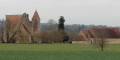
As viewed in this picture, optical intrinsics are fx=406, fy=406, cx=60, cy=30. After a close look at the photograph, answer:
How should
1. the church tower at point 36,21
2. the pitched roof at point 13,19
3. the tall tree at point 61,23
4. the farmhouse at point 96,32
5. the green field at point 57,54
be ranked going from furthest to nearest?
the church tower at point 36,21
the tall tree at point 61,23
the pitched roof at point 13,19
the farmhouse at point 96,32
the green field at point 57,54

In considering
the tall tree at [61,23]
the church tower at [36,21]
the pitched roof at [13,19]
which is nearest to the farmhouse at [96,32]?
the tall tree at [61,23]

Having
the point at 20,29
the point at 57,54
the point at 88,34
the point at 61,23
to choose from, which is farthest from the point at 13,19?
the point at 57,54

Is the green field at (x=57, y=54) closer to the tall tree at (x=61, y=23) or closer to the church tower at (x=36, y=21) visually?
the tall tree at (x=61, y=23)

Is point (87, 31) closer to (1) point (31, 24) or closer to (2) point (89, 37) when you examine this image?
(2) point (89, 37)

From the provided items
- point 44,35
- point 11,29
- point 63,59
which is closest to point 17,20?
point 11,29

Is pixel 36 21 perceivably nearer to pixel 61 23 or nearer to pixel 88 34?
pixel 61 23

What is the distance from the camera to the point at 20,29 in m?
126

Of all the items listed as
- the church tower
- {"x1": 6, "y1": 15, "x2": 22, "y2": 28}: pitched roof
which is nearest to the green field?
{"x1": 6, "y1": 15, "x2": 22, "y2": 28}: pitched roof

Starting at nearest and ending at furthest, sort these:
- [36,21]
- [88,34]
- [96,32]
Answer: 1. [96,32]
2. [88,34]
3. [36,21]

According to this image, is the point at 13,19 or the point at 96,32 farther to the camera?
the point at 13,19

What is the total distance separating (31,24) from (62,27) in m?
10.3

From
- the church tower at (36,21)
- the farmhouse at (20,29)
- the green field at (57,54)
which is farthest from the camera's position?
the church tower at (36,21)

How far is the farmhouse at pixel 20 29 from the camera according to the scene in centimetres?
11925

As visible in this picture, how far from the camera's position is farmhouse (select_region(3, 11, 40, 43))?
119 meters
